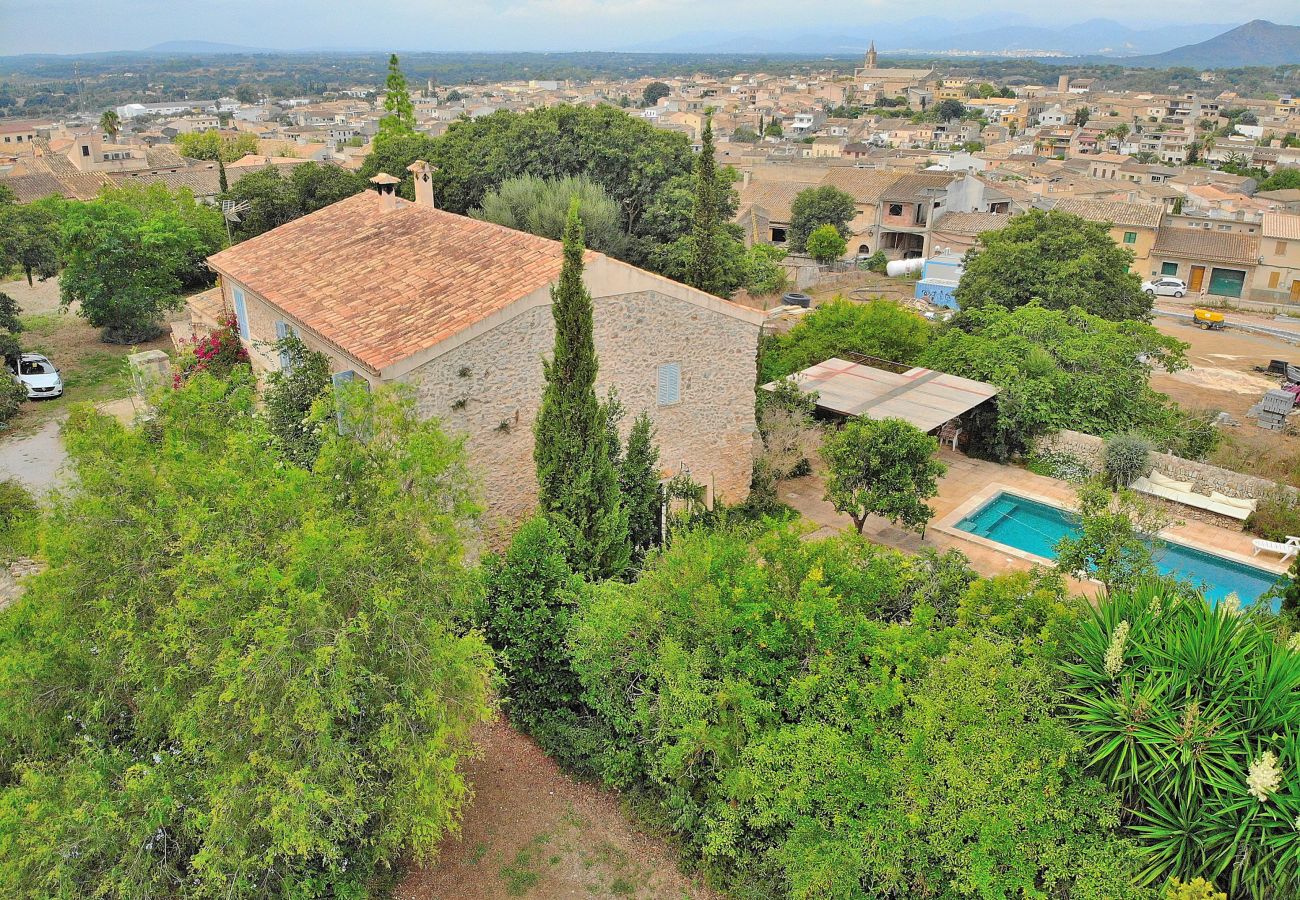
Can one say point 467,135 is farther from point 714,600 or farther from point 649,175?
point 714,600

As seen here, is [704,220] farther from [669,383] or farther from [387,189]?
[669,383]

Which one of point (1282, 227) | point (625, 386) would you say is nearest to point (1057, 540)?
point (625, 386)

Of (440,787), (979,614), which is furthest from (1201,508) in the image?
(440,787)

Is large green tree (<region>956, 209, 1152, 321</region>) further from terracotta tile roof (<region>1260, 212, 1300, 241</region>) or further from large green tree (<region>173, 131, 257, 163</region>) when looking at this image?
large green tree (<region>173, 131, 257, 163</region>)

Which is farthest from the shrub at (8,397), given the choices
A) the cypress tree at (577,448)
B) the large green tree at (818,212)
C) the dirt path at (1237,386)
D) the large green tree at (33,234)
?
the large green tree at (818,212)

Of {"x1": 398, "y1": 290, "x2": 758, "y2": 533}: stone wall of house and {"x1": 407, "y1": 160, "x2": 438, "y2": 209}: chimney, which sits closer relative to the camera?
{"x1": 398, "y1": 290, "x2": 758, "y2": 533}: stone wall of house

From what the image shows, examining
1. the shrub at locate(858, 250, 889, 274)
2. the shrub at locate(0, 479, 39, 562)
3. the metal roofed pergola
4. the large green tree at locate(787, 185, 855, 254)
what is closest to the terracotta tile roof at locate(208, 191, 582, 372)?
the shrub at locate(0, 479, 39, 562)
